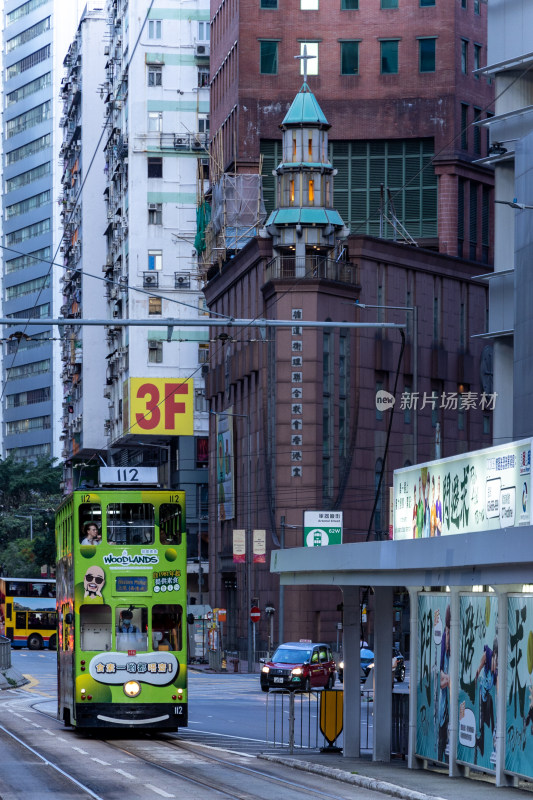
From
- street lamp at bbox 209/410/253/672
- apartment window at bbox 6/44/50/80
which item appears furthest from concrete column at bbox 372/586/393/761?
apartment window at bbox 6/44/50/80

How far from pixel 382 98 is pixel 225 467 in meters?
21.9

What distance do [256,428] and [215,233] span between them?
14.2 m

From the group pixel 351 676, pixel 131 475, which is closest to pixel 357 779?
pixel 351 676

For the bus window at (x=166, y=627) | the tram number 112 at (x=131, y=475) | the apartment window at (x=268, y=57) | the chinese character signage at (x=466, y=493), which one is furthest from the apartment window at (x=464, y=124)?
the chinese character signage at (x=466, y=493)

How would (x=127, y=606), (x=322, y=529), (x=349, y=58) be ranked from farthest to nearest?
1. (x=349, y=58)
2. (x=322, y=529)
3. (x=127, y=606)

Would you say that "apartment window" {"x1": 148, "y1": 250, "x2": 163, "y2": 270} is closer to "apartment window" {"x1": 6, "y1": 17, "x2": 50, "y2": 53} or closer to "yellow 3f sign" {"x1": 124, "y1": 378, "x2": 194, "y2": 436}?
"yellow 3f sign" {"x1": 124, "y1": 378, "x2": 194, "y2": 436}

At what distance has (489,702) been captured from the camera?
2086 cm

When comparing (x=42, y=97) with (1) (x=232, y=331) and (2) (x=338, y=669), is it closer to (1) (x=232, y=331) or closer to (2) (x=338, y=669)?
(1) (x=232, y=331)

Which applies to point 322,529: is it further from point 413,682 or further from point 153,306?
point 153,306

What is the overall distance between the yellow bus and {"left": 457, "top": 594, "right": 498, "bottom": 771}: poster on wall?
63.5 m

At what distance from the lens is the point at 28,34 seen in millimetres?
173625

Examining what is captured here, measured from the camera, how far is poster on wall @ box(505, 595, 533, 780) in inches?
764

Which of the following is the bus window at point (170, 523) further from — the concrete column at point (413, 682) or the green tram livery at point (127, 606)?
the concrete column at point (413, 682)

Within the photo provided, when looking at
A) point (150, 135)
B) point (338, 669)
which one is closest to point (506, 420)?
point (338, 669)
